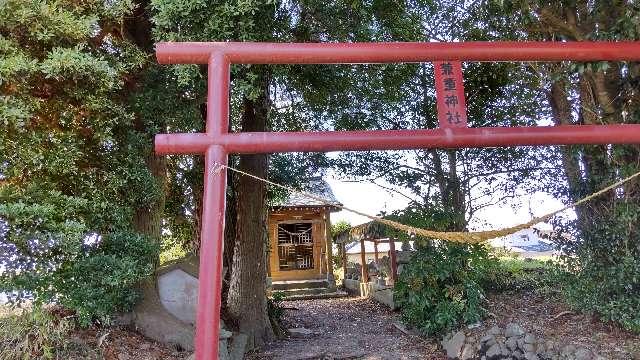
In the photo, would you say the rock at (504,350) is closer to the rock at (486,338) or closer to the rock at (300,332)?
the rock at (486,338)

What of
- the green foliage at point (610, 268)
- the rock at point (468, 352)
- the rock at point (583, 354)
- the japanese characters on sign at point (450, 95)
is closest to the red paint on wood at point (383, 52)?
the japanese characters on sign at point (450, 95)

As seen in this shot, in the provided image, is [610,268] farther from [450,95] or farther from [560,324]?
[450,95]

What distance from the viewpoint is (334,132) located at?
3938mm

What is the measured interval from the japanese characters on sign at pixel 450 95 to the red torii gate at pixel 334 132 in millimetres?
14

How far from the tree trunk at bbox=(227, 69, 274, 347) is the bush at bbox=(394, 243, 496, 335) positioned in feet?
8.84

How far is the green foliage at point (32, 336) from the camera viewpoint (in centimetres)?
519

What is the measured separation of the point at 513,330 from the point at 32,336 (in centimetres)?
605

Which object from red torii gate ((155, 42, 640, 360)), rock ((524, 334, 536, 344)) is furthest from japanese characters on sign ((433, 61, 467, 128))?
rock ((524, 334, 536, 344))

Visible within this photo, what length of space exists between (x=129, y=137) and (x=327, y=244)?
11.6 m

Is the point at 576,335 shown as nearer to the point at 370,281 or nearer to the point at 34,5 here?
the point at 34,5

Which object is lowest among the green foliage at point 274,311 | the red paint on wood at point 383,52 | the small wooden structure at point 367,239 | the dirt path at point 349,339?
the dirt path at point 349,339

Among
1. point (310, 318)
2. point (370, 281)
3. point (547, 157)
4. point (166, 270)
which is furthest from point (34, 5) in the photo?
point (370, 281)

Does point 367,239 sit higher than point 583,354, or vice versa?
point 367,239

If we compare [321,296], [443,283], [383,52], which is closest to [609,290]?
[443,283]
